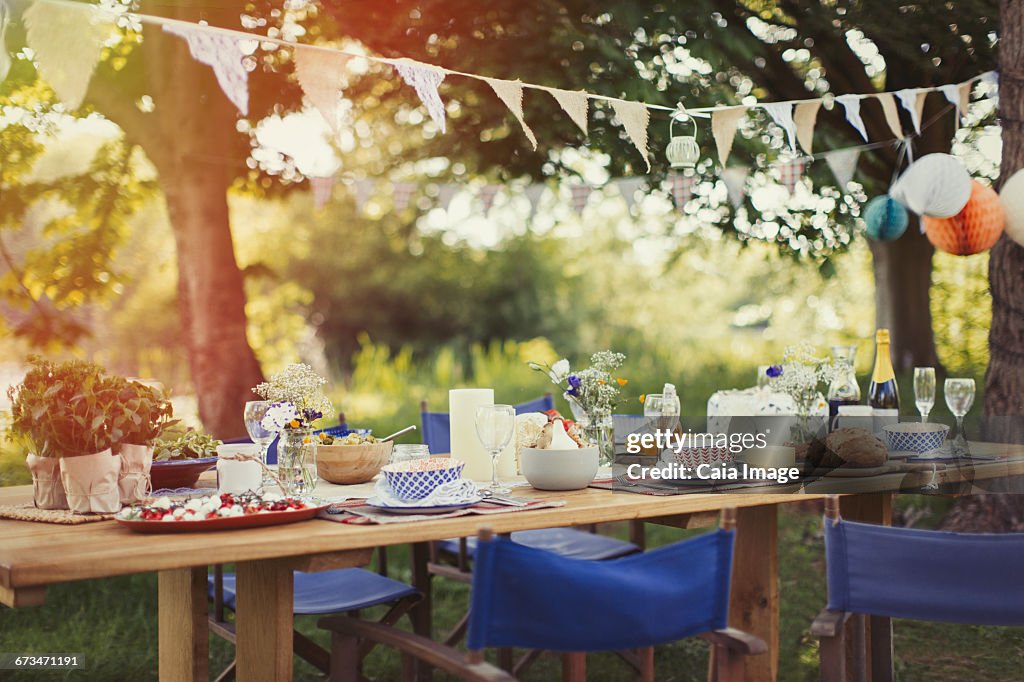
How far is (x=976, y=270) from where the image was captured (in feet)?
24.4

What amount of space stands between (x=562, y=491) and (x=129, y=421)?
3.03 ft

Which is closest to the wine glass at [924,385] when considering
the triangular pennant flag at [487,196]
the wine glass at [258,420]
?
the wine glass at [258,420]

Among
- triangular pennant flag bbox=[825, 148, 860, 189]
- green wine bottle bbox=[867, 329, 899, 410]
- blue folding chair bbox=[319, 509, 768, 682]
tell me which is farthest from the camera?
triangular pennant flag bbox=[825, 148, 860, 189]

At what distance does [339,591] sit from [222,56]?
1.56 m

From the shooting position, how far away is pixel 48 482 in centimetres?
191

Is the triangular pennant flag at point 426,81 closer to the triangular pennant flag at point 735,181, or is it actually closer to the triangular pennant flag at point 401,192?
the triangular pennant flag at point 401,192

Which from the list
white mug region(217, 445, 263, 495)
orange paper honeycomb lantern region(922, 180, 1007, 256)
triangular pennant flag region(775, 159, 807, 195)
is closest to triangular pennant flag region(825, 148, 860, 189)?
triangular pennant flag region(775, 159, 807, 195)

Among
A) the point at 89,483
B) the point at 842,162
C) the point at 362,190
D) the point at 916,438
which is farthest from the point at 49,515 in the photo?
the point at 842,162

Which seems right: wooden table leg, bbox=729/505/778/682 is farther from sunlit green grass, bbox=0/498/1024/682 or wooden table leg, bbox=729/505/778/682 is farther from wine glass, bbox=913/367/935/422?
sunlit green grass, bbox=0/498/1024/682

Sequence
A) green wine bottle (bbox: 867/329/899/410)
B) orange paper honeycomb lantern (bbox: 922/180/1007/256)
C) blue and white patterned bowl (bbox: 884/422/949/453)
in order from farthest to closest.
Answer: orange paper honeycomb lantern (bbox: 922/180/1007/256) < green wine bottle (bbox: 867/329/899/410) < blue and white patterned bowl (bbox: 884/422/949/453)

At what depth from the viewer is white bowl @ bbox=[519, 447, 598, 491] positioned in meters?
2.16

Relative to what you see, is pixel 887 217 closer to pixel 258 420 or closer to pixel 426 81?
pixel 426 81

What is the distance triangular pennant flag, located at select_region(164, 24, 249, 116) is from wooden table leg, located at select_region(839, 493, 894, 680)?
6.55 feet

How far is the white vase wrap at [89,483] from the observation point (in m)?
1.85
